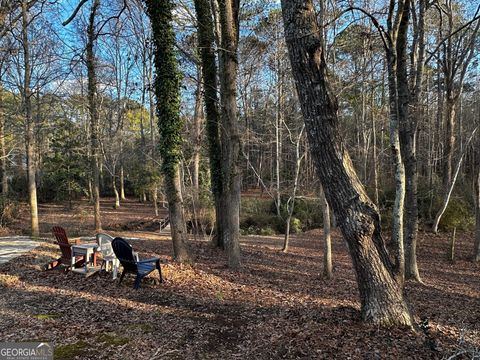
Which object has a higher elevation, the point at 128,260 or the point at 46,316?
the point at 128,260

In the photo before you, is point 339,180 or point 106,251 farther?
point 106,251

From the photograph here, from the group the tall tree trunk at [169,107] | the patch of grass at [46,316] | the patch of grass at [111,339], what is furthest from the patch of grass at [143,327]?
the tall tree trunk at [169,107]

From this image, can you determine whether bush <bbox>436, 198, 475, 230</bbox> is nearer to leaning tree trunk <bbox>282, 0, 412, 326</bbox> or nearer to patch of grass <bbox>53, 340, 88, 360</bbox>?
leaning tree trunk <bbox>282, 0, 412, 326</bbox>

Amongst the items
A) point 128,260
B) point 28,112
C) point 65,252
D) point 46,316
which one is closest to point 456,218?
point 128,260

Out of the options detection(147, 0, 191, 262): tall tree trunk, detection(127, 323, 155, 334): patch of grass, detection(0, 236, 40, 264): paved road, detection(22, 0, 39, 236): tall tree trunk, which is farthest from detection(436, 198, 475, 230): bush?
detection(22, 0, 39, 236): tall tree trunk

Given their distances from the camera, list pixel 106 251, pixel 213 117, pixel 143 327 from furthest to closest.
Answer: pixel 213 117
pixel 106 251
pixel 143 327

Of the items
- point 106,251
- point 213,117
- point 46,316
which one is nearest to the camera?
point 46,316

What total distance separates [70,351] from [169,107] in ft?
16.5

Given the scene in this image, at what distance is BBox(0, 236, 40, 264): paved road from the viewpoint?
8090 millimetres

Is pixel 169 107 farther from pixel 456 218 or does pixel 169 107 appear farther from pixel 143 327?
pixel 456 218

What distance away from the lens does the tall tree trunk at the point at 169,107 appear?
702 centimetres

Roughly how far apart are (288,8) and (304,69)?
0.70 metres

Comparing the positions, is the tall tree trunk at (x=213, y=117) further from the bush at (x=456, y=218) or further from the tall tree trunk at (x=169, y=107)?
the bush at (x=456, y=218)

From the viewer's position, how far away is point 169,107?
23.6 feet
